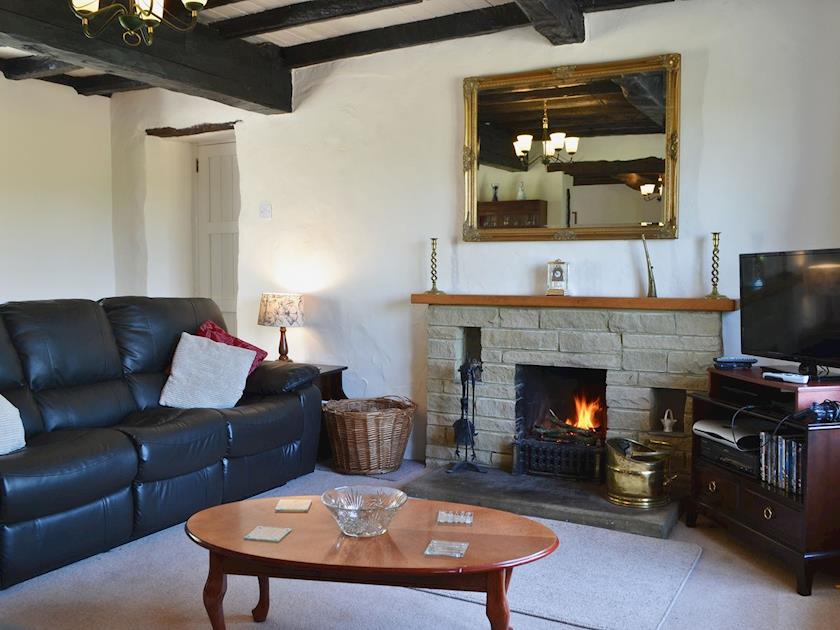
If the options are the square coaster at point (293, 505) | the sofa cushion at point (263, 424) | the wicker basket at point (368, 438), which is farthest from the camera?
the wicker basket at point (368, 438)

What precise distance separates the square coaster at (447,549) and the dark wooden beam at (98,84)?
14.7 ft

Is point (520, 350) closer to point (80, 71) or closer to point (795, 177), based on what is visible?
point (795, 177)

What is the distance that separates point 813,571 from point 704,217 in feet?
6.00

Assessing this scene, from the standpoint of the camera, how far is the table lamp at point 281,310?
498 cm

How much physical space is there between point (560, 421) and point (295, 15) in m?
2.64

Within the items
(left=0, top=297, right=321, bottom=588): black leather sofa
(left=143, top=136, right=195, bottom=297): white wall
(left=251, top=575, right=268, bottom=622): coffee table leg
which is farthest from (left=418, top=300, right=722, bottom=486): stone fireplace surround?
(left=143, top=136, right=195, bottom=297): white wall

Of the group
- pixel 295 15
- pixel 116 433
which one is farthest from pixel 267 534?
pixel 295 15

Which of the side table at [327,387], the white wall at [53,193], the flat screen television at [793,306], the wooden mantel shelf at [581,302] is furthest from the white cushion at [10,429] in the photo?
the flat screen television at [793,306]

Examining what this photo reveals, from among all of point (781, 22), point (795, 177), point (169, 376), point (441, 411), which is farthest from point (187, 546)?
point (781, 22)

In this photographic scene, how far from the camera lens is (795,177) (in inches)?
151

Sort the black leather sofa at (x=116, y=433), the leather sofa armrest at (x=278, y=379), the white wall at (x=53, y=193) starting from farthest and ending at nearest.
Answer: the white wall at (x=53, y=193) < the leather sofa armrest at (x=278, y=379) < the black leather sofa at (x=116, y=433)

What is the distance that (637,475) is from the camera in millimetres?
3648

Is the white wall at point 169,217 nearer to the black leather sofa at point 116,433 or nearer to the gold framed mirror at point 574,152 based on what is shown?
the black leather sofa at point 116,433

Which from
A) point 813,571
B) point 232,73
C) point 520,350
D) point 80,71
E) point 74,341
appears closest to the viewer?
point 813,571
